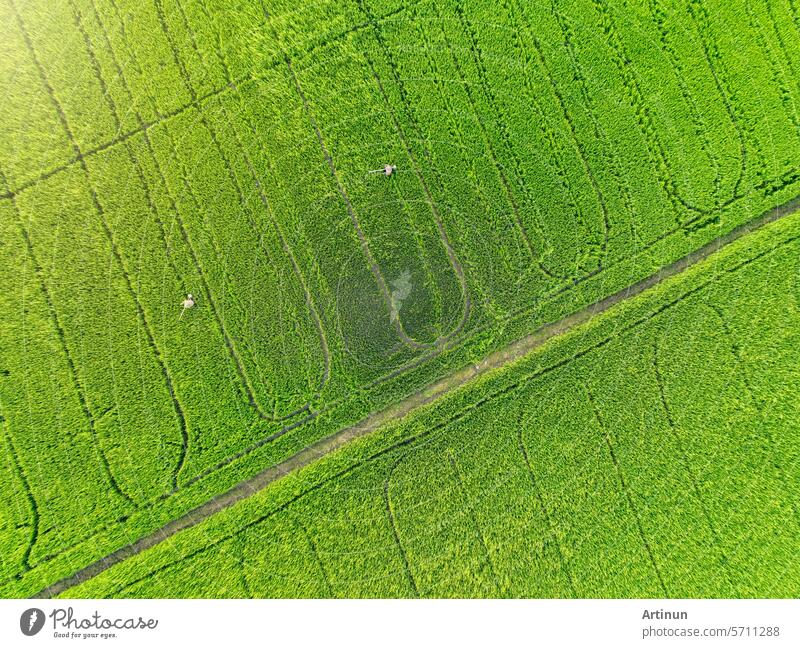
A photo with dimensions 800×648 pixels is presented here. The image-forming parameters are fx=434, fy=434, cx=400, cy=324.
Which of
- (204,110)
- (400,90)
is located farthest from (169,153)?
(400,90)

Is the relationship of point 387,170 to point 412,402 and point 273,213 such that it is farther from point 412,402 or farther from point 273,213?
point 412,402
